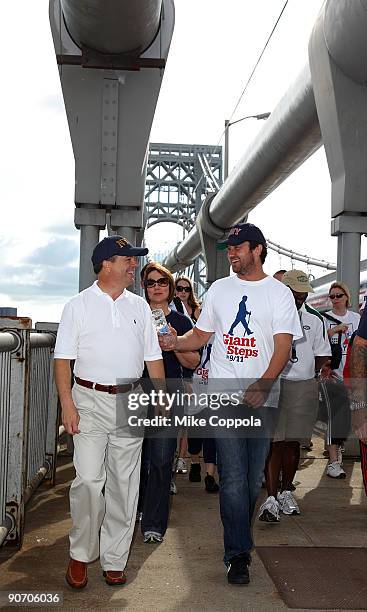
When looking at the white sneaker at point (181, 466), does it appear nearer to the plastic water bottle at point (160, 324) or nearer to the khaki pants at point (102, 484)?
the plastic water bottle at point (160, 324)

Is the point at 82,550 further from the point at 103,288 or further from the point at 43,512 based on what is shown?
the point at 43,512

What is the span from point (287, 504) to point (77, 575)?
7.72 feet

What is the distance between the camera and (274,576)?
422cm

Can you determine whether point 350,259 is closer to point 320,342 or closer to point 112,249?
point 320,342

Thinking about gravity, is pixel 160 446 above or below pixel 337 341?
below

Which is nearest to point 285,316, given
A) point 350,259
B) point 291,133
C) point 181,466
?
point 181,466

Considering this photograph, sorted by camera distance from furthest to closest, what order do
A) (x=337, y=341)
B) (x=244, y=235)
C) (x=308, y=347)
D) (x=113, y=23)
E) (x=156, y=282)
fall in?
1. (x=337, y=341)
2. (x=113, y=23)
3. (x=308, y=347)
4. (x=156, y=282)
5. (x=244, y=235)

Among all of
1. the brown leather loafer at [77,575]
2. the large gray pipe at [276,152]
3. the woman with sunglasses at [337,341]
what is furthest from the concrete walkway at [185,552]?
the large gray pipe at [276,152]

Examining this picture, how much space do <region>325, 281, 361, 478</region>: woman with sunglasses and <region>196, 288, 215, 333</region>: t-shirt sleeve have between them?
3401 mm

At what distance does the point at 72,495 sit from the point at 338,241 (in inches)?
241

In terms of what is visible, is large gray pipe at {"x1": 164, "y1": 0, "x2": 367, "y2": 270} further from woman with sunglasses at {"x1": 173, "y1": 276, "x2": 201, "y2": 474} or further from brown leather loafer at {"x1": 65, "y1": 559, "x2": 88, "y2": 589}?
brown leather loafer at {"x1": 65, "y1": 559, "x2": 88, "y2": 589}

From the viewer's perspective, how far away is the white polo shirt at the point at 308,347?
6.03 m

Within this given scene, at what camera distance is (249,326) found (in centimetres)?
431

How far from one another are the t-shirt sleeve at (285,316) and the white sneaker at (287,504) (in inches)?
79.5
